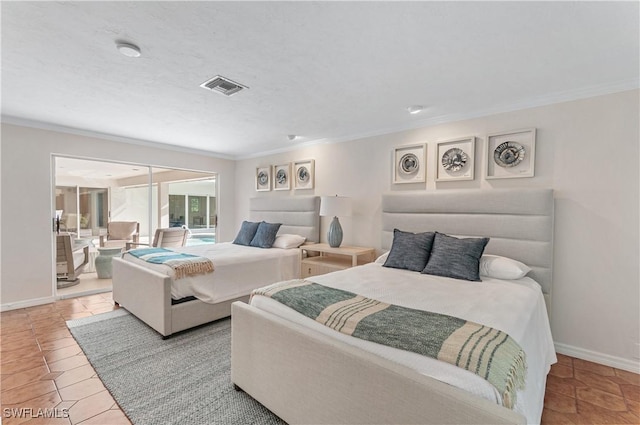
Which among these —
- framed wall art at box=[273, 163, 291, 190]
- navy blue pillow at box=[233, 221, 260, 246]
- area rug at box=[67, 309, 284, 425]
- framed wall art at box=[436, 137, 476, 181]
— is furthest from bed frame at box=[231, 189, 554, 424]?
framed wall art at box=[273, 163, 291, 190]

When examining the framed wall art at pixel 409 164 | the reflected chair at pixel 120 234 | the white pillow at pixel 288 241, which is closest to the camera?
the framed wall art at pixel 409 164

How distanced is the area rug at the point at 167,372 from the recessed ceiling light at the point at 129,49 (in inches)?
90.3

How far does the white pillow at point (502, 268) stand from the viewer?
2385 millimetres

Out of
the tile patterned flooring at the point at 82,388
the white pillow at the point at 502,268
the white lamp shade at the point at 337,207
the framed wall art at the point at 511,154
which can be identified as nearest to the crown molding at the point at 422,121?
the framed wall art at the point at 511,154

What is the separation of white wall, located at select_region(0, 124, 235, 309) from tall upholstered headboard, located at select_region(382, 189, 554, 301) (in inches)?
174

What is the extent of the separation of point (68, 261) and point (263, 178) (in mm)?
3095

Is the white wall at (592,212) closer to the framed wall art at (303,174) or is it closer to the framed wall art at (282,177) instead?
the framed wall art at (303,174)

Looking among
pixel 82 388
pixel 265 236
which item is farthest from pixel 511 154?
pixel 82 388

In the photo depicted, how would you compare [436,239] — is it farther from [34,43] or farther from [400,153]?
[34,43]

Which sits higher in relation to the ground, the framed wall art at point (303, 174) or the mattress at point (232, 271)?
the framed wall art at point (303, 174)

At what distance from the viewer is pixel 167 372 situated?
2.19 meters

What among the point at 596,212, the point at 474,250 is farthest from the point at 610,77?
the point at 474,250

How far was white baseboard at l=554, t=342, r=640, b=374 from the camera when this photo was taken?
7.63 feet

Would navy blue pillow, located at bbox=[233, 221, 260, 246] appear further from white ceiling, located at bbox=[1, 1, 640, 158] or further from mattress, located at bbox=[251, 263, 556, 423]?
mattress, located at bbox=[251, 263, 556, 423]
